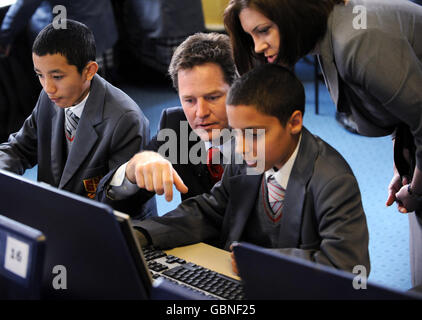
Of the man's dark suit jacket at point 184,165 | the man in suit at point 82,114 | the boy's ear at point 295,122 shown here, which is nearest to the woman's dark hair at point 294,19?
the boy's ear at point 295,122

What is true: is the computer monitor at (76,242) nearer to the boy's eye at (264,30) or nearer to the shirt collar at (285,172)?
the shirt collar at (285,172)

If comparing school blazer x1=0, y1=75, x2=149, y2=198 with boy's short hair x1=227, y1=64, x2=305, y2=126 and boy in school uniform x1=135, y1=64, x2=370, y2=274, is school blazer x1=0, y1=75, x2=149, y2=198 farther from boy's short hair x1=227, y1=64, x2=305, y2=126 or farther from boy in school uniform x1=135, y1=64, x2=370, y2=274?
boy's short hair x1=227, y1=64, x2=305, y2=126

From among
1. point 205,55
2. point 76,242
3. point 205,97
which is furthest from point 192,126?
point 76,242

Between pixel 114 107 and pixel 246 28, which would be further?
pixel 114 107

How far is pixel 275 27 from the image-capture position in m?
1.32

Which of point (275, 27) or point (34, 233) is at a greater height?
point (275, 27)

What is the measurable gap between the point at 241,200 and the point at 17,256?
0.65 m

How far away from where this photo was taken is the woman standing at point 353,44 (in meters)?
1.28

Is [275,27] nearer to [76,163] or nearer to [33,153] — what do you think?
[76,163]

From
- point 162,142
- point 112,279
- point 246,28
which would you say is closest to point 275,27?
point 246,28

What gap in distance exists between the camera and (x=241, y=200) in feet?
4.75

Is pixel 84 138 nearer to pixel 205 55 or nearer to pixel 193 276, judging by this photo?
pixel 205 55

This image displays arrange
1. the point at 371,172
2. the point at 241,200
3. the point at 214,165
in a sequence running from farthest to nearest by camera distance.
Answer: the point at 371,172 < the point at 214,165 < the point at 241,200
